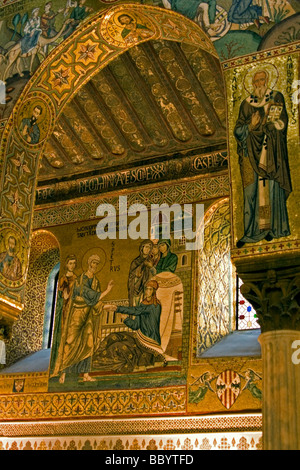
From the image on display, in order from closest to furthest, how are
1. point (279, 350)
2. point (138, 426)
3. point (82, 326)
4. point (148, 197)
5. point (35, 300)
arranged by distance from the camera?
point (279, 350) < point (138, 426) < point (82, 326) < point (148, 197) < point (35, 300)

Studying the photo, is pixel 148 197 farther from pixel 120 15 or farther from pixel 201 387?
pixel 120 15

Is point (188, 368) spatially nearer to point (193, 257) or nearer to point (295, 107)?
point (193, 257)

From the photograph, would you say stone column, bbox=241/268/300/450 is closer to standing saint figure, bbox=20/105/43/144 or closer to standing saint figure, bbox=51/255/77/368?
standing saint figure, bbox=20/105/43/144

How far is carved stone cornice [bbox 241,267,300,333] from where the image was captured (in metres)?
6.68

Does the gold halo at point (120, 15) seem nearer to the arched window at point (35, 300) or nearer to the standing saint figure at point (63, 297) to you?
the standing saint figure at point (63, 297)

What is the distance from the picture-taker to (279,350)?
21.6ft

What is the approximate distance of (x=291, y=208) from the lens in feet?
22.7

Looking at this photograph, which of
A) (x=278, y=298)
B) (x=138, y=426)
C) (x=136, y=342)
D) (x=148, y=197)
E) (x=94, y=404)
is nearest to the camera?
(x=278, y=298)

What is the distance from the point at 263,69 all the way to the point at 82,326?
5.48 metres

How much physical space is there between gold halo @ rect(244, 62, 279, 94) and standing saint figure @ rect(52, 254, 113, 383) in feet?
15.9

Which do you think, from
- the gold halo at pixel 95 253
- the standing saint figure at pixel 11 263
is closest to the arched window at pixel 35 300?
the gold halo at pixel 95 253

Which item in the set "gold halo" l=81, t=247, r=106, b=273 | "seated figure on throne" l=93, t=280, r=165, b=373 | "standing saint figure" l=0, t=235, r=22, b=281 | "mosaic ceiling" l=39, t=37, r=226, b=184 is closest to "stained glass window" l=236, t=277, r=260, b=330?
"seated figure on throne" l=93, t=280, r=165, b=373

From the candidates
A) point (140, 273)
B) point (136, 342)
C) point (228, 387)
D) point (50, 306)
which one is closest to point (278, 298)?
point (228, 387)

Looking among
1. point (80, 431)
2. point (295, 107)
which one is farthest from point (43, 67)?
point (80, 431)
